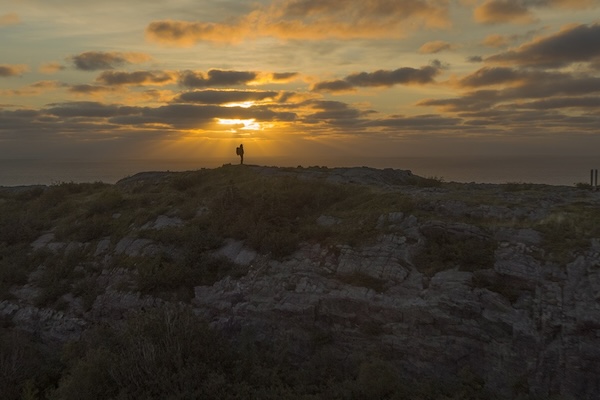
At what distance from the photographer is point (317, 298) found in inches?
600

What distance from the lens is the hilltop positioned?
12156 millimetres

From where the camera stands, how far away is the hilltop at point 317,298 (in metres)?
12.2

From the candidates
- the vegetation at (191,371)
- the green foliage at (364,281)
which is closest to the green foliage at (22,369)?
the vegetation at (191,371)

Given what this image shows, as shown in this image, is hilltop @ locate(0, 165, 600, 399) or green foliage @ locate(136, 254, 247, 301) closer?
hilltop @ locate(0, 165, 600, 399)

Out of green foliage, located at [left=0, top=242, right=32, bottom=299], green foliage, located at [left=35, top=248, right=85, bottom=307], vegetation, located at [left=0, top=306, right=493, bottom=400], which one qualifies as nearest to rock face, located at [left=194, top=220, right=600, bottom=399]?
vegetation, located at [left=0, top=306, right=493, bottom=400]

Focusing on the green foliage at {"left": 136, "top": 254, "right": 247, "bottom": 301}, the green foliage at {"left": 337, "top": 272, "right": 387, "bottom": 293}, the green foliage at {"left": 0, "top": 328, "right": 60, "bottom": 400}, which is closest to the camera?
the green foliage at {"left": 0, "top": 328, "right": 60, "bottom": 400}

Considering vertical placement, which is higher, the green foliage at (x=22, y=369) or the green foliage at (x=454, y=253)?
the green foliage at (x=454, y=253)

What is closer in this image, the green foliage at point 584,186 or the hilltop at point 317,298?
the hilltop at point 317,298

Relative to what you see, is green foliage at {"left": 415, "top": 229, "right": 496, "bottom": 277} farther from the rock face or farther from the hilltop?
the rock face

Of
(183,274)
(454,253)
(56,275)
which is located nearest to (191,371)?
(183,274)

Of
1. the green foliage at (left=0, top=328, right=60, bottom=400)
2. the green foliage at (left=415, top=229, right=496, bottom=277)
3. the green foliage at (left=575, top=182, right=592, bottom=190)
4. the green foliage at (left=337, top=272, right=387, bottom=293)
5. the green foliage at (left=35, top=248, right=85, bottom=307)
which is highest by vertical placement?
the green foliage at (left=575, top=182, right=592, bottom=190)

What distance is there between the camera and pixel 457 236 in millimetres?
16219

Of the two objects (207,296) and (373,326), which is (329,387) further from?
(207,296)

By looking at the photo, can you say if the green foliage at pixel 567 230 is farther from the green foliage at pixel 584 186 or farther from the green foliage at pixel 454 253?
the green foliage at pixel 584 186
